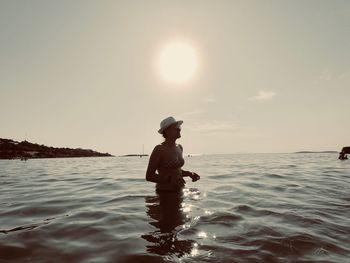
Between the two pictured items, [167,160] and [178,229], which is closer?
[178,229]

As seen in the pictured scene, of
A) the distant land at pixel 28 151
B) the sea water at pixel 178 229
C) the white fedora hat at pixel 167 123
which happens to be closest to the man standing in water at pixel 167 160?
the white fedora hat at pixel 167 123

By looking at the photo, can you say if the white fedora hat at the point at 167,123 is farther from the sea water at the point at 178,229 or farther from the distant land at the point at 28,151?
the distant land at the point at 28,151

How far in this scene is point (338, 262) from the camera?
3.46 meters

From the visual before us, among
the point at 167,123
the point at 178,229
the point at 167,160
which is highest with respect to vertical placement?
the point at 167,123

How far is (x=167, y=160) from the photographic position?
7.65 meters

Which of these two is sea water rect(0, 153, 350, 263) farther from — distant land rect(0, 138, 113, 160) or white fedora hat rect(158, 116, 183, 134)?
distant land rect(0, 138, 113, 160)

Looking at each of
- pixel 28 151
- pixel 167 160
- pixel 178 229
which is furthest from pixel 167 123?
pixel 28 151

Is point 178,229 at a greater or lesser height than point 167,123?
lesser

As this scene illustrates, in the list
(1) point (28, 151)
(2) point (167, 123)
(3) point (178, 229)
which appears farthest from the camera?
(1) point (28, 151)

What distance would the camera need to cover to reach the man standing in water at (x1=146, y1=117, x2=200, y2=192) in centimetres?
749

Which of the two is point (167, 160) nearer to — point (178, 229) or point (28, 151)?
point (178, 229)

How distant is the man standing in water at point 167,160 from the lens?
7.49 meters

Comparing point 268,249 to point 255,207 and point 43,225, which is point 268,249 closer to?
point 255,207

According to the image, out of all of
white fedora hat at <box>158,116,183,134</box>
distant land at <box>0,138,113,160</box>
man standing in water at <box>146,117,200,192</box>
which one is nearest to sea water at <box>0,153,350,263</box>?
man standing in water at <box>146,117,200,192</box>
